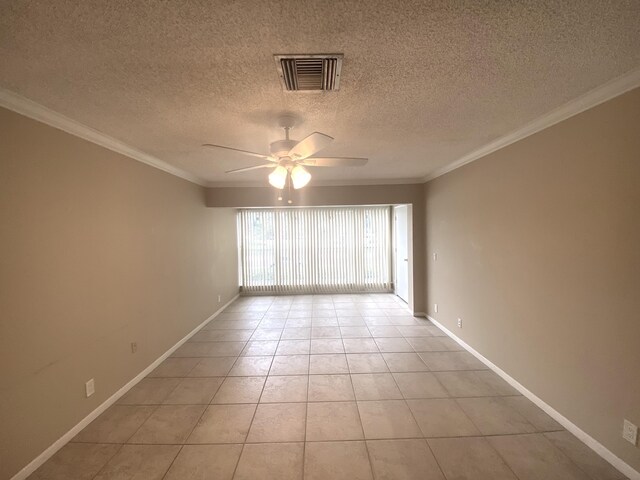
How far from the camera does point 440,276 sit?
4.26 m

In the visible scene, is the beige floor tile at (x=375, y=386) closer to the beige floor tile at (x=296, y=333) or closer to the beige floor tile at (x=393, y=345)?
the beige floor tile at (x=393, y=345)

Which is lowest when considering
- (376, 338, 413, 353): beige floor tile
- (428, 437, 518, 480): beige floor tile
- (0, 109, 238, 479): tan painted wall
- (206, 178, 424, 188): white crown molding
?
(428, 437, 518, 480): beige floor tile

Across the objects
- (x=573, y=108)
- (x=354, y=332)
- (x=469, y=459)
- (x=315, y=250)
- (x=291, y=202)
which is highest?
(x=573, y=108)

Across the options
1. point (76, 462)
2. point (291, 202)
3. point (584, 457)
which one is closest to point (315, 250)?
point (291, 202)

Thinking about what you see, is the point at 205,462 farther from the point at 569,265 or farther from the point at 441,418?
the point at 569,265

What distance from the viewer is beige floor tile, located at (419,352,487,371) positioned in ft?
10.2

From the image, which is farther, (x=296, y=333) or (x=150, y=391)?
(x=296, y=333)

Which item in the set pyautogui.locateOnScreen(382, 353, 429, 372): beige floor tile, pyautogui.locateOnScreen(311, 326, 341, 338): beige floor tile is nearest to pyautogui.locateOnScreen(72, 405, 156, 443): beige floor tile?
pyautogui.locateOnScreen(311, 326, 341, 338): beige floor tile

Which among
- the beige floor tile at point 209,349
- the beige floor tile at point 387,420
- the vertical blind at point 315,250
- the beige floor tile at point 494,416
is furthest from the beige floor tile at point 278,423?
the vertical blind at point 315,250

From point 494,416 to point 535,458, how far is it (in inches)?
16.3

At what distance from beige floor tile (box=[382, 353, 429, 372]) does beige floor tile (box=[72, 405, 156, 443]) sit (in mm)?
2410

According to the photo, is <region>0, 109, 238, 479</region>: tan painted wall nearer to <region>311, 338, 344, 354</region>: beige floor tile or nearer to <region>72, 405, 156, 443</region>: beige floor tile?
<region>72, 405, 156, 443</region>: beige floor tile

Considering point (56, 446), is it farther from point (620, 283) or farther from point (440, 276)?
point (440, 276)

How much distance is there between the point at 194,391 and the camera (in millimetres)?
2742
